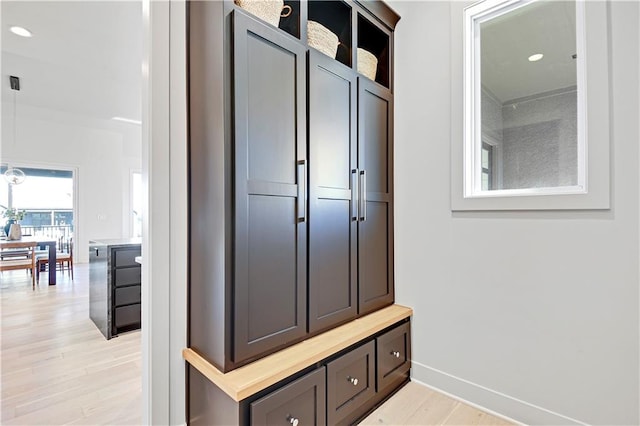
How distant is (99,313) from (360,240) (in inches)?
111

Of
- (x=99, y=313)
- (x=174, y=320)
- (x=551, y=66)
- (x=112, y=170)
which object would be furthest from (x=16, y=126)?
(x=551, y=66)

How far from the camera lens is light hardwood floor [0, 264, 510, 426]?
180 centimetres

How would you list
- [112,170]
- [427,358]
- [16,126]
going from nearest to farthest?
[427,358], [16,126], [112,170]

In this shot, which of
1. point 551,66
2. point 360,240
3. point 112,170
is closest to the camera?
→ point 551,66

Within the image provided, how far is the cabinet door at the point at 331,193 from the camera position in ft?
5.50

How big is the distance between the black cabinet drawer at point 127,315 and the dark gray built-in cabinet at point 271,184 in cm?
188

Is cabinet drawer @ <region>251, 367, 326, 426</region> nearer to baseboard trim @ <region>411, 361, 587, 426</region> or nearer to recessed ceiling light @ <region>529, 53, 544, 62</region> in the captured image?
baseboard trim @ <region>411, 361, 587, 426</region>

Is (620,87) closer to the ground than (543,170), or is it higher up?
higher up

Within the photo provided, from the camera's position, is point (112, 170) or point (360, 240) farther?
point (112, 170)

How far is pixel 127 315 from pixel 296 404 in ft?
7.81

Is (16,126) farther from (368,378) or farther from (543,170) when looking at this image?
(543,170)

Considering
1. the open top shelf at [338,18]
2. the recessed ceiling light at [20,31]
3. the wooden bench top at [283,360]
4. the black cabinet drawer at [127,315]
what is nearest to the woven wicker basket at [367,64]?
the open top shelf at [338,18]

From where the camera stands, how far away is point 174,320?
1.58 metres

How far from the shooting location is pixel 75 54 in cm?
389
